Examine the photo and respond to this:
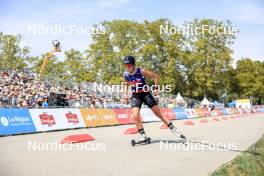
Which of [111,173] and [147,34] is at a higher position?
[147,34]

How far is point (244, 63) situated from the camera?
3873 inches

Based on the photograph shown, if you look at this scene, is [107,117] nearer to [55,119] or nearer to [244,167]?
[55,119]

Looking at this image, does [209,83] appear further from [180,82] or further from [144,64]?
[144,64]

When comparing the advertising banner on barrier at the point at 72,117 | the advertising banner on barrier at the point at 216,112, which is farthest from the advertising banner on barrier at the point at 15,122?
the advertising banner on barrier at the point at 216,112

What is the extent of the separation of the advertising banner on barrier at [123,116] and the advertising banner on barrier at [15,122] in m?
10.6

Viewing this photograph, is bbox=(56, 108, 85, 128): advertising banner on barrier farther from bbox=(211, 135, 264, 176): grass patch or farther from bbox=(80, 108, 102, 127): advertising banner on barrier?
bbox=(211, 135, 264, 176): grass patch

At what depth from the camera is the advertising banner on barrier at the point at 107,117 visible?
26.9 meters

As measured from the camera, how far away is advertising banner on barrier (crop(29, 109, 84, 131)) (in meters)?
20.0

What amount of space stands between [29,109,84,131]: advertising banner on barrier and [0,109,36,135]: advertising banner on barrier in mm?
491

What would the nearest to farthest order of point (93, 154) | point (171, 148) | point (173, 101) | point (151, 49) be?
point (93, 154)
point (171, 148)
point (173, 101)
point (151, 49)

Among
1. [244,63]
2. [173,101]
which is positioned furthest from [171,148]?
[244,63]

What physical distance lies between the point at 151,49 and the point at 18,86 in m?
44.2
